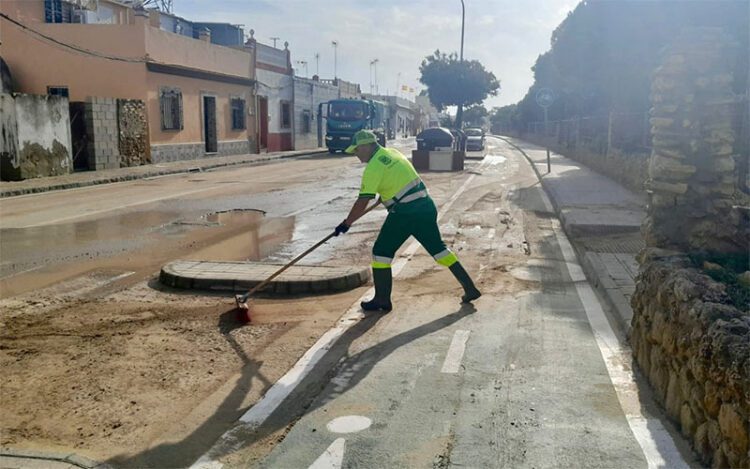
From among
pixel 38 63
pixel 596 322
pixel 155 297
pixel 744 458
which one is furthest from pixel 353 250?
pixel 38 63

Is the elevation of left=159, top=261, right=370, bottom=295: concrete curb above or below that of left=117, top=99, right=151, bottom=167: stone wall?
below

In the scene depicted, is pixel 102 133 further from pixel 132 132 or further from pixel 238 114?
pixel 238 114

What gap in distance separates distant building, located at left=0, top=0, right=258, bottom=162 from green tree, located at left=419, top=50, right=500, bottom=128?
46.5 metres

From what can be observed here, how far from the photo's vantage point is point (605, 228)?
11.5 metres

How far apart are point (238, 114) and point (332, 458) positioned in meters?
34.6

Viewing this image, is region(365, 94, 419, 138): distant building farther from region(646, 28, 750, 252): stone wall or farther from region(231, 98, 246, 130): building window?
region(646, 28, 750, 252): stone wall

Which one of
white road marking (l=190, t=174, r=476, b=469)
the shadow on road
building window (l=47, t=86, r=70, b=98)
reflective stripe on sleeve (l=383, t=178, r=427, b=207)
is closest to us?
the shadow on road

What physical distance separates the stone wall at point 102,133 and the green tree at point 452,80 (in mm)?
56024

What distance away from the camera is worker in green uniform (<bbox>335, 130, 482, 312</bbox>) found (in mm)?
6480

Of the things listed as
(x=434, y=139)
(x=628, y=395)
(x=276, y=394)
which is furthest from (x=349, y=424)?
(x=434, y=139)


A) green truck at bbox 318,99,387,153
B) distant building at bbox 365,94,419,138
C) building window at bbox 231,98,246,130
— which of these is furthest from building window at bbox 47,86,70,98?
distant building at bbox 365,94,419,138

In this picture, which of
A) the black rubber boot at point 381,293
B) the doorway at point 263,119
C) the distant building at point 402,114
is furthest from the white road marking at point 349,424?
the distant building at point 402,114

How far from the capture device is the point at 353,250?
9977mm

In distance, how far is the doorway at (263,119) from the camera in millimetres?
40031
